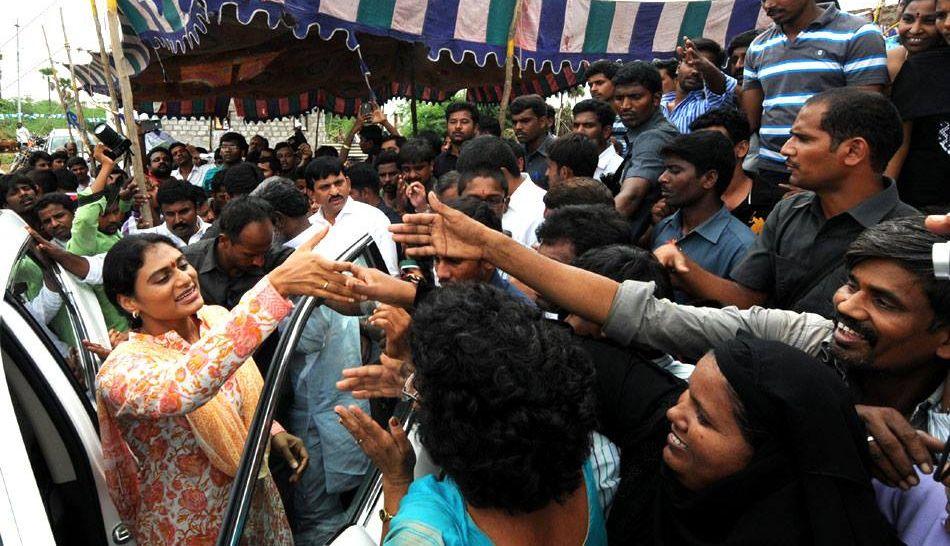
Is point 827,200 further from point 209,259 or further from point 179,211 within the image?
point 179,211

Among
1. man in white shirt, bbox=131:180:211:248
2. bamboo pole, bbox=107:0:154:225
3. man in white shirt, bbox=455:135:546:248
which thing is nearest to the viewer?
man in white shirt, bbox=455:135:546:248

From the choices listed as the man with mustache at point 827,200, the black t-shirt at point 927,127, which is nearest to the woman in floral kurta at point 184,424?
the man with mustache at point 827,200

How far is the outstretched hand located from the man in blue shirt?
1.47 metres

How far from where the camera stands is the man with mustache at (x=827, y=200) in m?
2.38

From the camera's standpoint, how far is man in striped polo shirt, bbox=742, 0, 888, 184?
352cm

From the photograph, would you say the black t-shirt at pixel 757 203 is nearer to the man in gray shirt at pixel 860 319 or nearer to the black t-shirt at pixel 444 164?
the man in gray shirt at pixel 860 319

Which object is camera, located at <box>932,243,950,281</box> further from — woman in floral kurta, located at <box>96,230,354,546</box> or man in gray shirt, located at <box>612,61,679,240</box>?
man in gray shirt, located at <box>612,61,679,240</box>

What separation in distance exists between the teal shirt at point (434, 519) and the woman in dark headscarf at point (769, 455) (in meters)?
0.47

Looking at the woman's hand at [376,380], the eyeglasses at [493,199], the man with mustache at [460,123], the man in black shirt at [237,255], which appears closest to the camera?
the woman's hand at [376,380]

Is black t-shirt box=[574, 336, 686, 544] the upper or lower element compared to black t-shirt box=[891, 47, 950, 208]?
lower

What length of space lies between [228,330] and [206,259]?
185 cm

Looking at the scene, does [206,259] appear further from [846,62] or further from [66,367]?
[846,62]

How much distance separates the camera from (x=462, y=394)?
4.59 feet

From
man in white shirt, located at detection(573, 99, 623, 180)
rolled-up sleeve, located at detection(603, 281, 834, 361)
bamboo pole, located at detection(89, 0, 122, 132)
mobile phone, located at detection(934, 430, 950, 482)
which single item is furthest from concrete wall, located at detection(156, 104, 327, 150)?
mobile phone, located at detection(934, 430, 950, 482)
